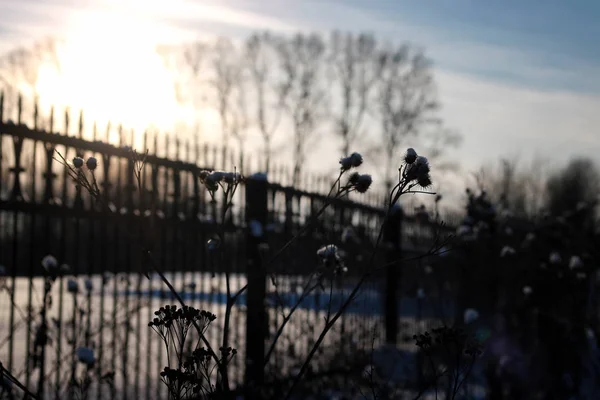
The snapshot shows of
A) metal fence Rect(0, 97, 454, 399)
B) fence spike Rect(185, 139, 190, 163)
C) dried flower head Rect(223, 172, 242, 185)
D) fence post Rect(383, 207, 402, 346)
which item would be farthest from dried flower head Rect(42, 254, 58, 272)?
fence post Rect(383, 207, 402, 346)

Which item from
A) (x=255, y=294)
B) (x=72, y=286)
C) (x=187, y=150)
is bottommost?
(x=255, y=294)

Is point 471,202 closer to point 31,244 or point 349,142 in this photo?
point 31,244

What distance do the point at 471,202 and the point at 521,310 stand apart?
3210 millimetres

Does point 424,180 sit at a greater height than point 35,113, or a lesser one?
lesser

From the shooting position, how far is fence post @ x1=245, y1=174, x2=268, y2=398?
5.73 meters

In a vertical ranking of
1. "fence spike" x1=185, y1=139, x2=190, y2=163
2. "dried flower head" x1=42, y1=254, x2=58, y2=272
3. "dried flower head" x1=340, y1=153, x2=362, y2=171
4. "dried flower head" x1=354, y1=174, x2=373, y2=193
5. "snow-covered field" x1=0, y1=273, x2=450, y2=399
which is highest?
"fence spike" x1=185, y1=139, x2=190, y2=163

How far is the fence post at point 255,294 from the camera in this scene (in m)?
5.73

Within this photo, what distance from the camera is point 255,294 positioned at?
5730mm

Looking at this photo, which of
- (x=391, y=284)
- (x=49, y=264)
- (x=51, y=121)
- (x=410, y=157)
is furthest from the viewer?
(x=391, y=284)

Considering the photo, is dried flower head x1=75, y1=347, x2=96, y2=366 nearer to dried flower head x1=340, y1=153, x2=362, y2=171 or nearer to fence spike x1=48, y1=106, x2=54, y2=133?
fence spike x1=48, y1=106, x2=54, y2=133

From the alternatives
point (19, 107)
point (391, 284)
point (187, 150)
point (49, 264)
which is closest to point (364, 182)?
point (49, 264)

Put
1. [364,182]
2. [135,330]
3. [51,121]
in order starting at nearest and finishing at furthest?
[364,182], [51,121], [135,330]

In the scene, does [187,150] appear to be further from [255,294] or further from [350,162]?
[350,162]

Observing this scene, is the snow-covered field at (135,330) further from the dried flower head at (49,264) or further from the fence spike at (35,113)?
the fence spike at (35,113)
